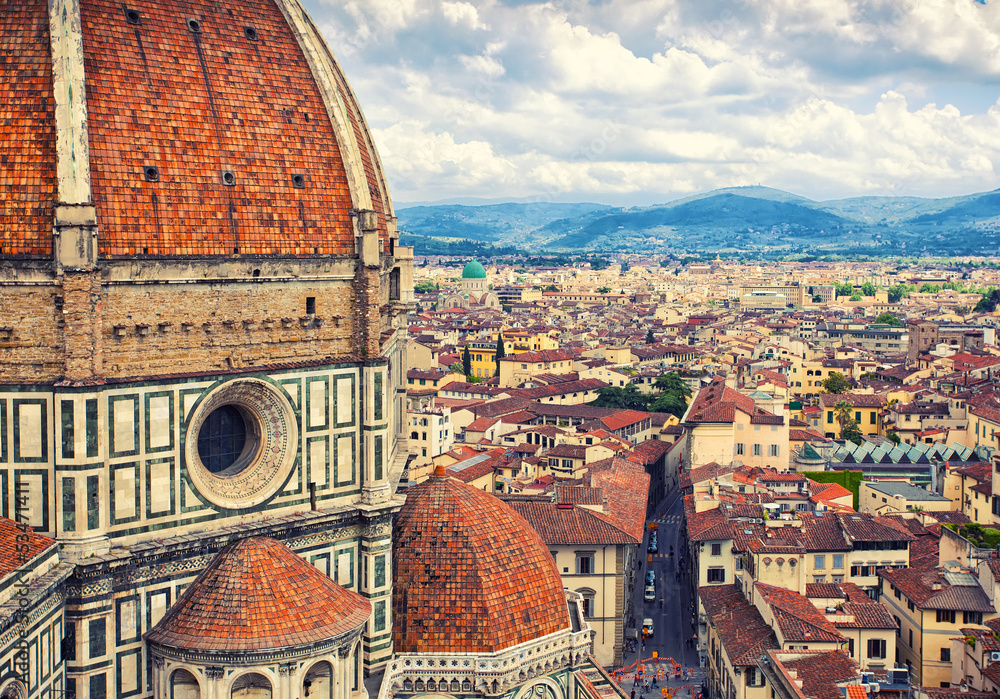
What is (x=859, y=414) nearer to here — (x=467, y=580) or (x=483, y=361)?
(x=483, y=361)

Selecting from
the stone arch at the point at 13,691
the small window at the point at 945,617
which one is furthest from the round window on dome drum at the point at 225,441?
the small window at the point at 945,617

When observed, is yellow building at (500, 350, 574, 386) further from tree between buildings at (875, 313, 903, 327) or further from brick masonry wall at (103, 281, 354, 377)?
brick masonry wall at (103, 281, 354, 377)

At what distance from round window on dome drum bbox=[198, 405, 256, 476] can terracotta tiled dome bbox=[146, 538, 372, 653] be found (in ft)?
5.84

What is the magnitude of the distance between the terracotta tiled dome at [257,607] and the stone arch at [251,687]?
69cm

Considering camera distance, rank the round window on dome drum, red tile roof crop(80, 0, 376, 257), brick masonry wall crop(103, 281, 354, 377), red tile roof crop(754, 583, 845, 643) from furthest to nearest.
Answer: red tile roof crop(754, 583, 845, 643)
the round window on dome drum
red tile roof crop(80, 0, 376, 257)
brick masonry wall crop(103, 281, 354, 377)

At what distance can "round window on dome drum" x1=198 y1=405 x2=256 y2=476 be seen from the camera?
2414cm

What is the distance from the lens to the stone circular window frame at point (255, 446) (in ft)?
77.5

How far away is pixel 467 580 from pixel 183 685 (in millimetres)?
6344

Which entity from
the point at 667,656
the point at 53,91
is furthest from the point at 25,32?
the point at 667,656

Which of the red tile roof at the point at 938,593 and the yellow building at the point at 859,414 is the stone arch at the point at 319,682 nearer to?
the red tile roof at the point at 938,593

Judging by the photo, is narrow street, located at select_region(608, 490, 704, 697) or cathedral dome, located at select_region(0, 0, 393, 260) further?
narrow street, located at select_region(608, 490, 704, 697)

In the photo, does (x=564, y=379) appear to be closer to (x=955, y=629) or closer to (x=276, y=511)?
(x=955, y=629)

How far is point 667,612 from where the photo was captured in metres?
57.3

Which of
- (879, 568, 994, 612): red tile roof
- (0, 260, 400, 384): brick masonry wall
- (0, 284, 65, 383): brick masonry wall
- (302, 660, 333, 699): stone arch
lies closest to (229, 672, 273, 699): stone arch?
(302, 660, 333, 699): stone arch
